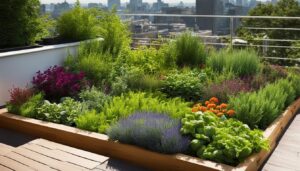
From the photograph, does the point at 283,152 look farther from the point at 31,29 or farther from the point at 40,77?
the point at 31,29

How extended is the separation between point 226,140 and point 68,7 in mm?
4210

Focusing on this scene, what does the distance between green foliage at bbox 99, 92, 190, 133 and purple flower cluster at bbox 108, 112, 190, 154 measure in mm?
287

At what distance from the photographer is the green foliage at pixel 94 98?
164 inches

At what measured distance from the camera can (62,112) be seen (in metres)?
3.95

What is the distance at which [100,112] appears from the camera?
158 inches

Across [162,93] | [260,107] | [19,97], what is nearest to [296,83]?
[260,107]

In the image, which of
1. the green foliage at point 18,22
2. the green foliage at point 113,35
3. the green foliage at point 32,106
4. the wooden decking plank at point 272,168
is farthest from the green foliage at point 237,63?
the green foliage at point 18,22

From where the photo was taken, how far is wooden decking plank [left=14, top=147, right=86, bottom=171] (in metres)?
2.67

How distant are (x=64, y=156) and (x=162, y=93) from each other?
1910 mm

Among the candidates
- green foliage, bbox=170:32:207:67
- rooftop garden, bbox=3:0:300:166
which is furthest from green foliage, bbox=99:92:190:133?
green foliage, bbox=170:32:207:67

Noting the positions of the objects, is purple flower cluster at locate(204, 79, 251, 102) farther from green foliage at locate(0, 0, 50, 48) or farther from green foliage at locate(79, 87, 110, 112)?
green foliage at locate(0, 0, 50, 48)

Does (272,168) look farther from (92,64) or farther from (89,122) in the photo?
(92,64)

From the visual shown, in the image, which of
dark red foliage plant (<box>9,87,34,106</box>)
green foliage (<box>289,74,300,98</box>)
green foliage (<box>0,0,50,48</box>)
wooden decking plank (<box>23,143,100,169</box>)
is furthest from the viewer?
green foliage (<box>0,0,50,48</box>)

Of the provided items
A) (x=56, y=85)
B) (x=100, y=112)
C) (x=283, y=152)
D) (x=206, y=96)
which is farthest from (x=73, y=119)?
(x=283, y=152)
